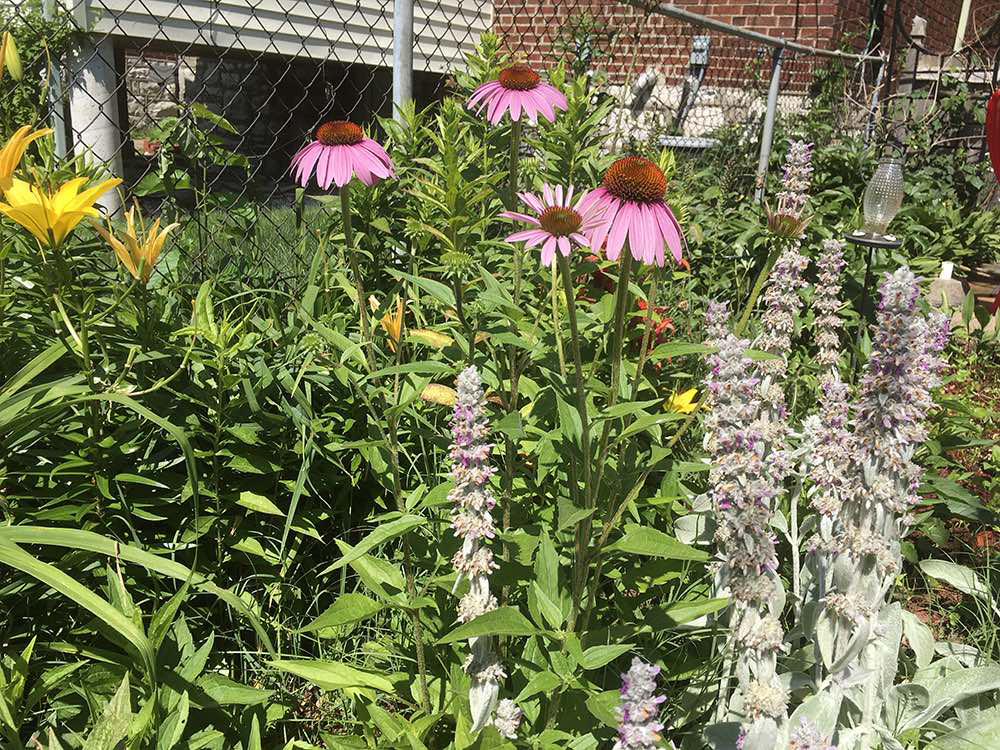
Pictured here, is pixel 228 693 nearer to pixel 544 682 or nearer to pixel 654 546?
pixel 544 682

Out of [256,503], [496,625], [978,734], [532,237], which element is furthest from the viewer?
[256,503]

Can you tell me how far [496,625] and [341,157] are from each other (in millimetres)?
969

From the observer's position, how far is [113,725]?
1.17 metres

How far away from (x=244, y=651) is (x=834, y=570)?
3.83 ft

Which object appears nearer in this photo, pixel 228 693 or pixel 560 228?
pixel 560 228

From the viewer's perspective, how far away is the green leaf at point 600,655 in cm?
122

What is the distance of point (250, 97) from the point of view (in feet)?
33.1

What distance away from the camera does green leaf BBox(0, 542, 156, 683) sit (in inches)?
47.8

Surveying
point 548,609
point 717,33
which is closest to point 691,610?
point 548,609

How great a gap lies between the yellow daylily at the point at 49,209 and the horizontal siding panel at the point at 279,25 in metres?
4.03

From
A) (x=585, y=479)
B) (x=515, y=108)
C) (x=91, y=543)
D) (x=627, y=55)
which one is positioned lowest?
(x=91, y=543)

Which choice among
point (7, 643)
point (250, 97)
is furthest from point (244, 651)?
point (250, 97)

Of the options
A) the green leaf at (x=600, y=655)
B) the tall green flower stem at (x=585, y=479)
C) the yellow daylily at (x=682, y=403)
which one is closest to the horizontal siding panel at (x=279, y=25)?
the yellow daylily at (x=682, y=403)

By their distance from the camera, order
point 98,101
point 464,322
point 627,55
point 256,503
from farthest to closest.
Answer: point 627,55
point 98,101
point 256,503
point 464,322
